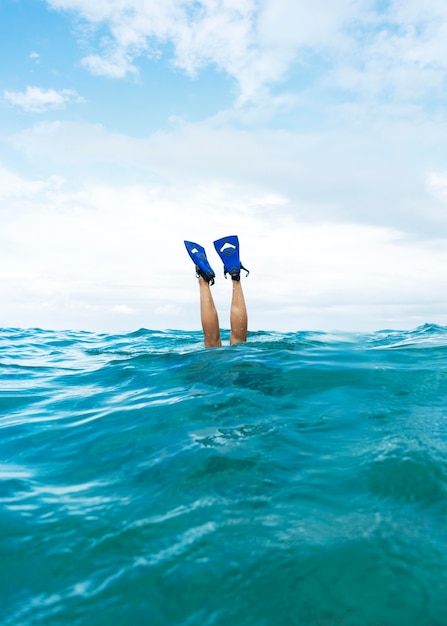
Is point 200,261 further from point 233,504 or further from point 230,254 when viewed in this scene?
point 233,504

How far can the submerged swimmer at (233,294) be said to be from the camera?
873 centimetres

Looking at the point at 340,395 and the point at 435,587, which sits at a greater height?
the point at 340,395

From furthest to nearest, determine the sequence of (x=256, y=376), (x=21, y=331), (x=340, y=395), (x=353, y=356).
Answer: (x=21, y=331) → (x=353, y=356) → (x=256, y=376) → (x=340, y=395)

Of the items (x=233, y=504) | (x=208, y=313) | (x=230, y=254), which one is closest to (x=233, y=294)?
(x=208, y=313)

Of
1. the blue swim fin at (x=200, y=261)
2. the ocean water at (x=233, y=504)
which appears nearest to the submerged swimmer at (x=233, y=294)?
the blue swim fin at (x=200, y=261)

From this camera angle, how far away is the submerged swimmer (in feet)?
28.6

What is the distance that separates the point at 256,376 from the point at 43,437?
2.83 meters

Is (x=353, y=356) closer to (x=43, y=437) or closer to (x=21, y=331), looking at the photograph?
(x=43, y=437)

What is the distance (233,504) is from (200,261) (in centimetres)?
623

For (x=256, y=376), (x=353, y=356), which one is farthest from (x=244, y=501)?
(x=353, y=356)

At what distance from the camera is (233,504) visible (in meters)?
3.21

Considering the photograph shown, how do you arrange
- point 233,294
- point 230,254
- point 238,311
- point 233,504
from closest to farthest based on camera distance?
point 233,504 < point 238,311 < point 233,294 < point 230,254

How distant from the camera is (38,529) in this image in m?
3.19

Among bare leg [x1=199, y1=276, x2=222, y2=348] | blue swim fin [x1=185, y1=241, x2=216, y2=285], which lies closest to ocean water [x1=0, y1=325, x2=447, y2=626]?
bare leg [x1=199, y1=276, x2=222, y2=348]
